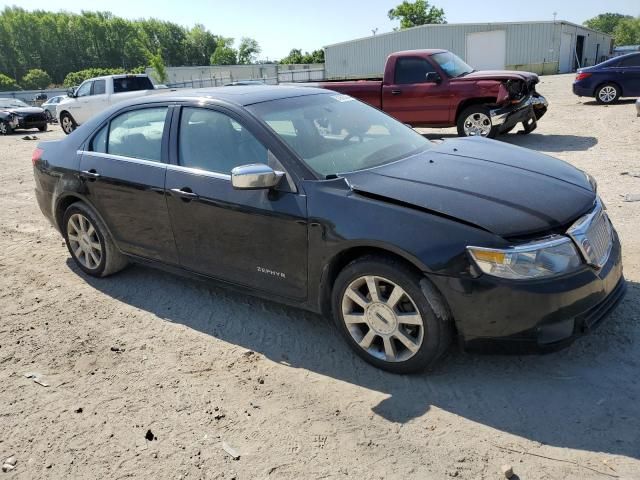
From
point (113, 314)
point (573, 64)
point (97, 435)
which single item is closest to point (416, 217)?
point (97, 435)

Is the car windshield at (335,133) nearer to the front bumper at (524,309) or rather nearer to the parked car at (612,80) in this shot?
the front bumper at (524,309)

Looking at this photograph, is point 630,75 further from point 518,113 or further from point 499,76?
point 499,76

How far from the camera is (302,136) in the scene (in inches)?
140

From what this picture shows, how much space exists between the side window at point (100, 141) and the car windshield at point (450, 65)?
315 inches

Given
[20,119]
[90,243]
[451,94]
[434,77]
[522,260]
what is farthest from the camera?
[20,119]

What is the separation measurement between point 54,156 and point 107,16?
143534mm

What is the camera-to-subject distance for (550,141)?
10.6 m

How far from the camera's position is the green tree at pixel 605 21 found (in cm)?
14734

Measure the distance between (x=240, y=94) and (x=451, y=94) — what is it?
744 centimetres

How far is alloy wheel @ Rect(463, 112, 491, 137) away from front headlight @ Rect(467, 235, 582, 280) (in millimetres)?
7715

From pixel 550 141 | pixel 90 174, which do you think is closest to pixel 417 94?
pixel 550 141

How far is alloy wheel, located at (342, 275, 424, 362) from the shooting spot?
2.94 metres

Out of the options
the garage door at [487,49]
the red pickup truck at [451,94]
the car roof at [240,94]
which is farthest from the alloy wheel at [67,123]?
the garage door at [487,49]

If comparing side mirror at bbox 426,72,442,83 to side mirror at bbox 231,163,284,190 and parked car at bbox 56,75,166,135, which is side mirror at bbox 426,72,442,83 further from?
parked car at bbox 56,75,166,135
